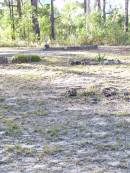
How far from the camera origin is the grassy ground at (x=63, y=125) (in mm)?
4090

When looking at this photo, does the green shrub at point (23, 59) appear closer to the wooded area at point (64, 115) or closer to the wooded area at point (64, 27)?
the wooded area at point (64, 115)

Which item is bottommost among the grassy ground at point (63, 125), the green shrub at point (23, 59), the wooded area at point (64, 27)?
the grassy ground at point (63, 125)

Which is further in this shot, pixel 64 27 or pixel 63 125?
pixel 64 27

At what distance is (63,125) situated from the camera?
212 inches

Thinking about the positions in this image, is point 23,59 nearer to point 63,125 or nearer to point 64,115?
point 64,115

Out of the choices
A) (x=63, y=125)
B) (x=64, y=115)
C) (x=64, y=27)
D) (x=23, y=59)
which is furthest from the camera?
(x=64, y=27)

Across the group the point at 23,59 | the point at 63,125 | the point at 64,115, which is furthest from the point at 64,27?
the point at 63,125

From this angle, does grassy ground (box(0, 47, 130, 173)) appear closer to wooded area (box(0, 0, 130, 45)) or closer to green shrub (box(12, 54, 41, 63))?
green shrub (box(12, 54, 41, 63))

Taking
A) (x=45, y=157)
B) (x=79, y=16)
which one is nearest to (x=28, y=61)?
(x=45, y=157)

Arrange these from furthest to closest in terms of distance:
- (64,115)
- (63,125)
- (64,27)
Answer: (64,27)
(64,115)
(63,125)

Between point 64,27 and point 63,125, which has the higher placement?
point 64,27

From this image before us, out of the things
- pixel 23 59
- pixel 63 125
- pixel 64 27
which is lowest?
pixel 63 125

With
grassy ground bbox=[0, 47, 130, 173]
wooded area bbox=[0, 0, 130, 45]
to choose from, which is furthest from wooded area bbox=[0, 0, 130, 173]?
wooded area bbox=[0, 0, 130, 45]

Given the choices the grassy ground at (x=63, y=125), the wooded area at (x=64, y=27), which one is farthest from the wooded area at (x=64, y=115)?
the wooded area at (x=64, y=27)
